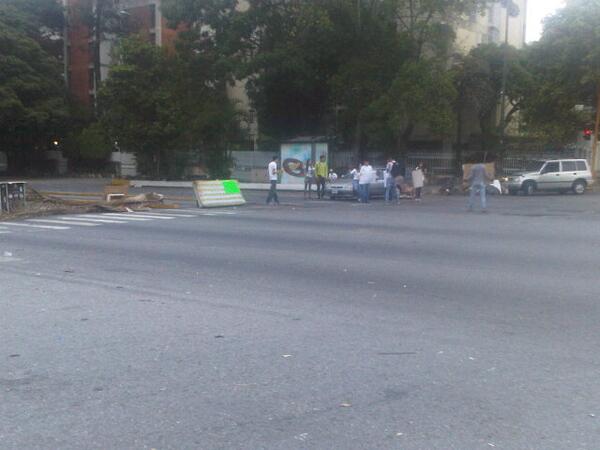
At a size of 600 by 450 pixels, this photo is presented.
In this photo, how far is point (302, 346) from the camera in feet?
23.1

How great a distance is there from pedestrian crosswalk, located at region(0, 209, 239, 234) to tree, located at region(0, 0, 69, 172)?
36.8 meters

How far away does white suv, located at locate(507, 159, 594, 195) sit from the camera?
34781 millimetres

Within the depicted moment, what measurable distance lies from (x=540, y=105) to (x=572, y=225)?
82.9 ft

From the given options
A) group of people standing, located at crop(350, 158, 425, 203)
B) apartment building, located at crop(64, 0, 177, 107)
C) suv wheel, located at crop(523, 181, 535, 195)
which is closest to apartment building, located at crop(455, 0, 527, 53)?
suv wheel, located at crop(523, 181, 535, 195)

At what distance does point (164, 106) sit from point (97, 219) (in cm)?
2471

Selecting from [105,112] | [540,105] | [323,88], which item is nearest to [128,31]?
[105,112]

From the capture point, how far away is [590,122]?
41.7 meters

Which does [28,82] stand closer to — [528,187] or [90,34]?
[90,34]

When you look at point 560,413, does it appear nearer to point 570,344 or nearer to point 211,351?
point 570,344

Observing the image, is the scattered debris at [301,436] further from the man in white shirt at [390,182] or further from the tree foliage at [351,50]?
the tree foliage at [351,50]

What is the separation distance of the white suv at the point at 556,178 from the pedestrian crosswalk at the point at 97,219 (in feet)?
57.4

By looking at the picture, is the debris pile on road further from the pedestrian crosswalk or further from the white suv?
the white suv

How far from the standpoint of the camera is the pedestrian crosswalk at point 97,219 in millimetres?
18578

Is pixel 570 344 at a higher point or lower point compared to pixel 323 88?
lower
